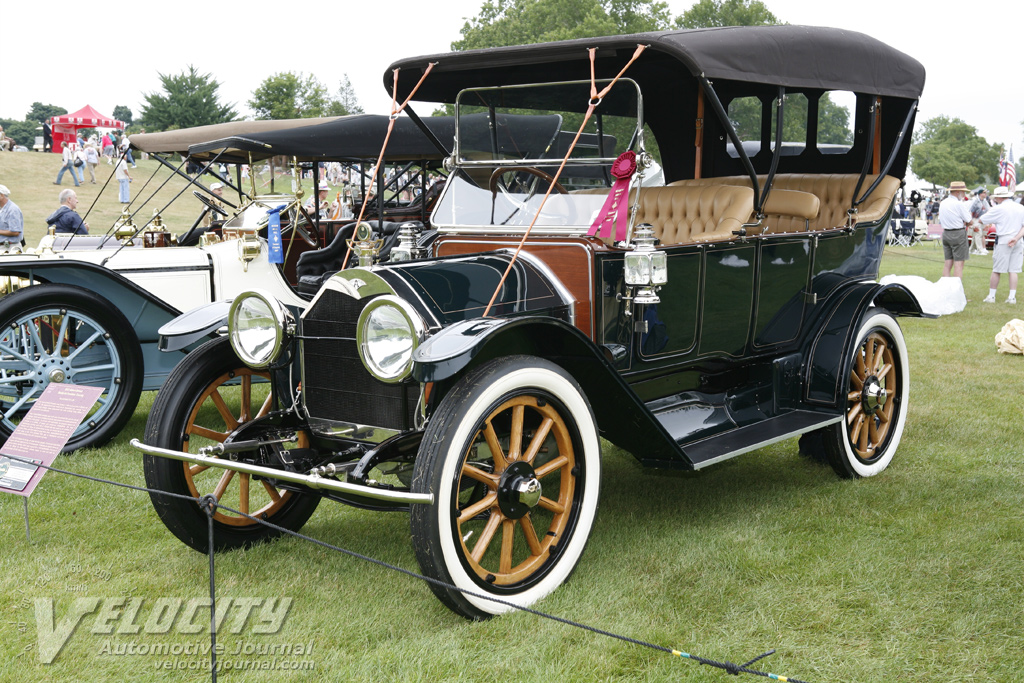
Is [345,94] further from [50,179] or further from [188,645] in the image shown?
[188,645]

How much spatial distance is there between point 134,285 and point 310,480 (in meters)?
3.62

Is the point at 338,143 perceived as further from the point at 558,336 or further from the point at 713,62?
the point at 558,336

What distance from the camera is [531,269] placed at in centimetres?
352


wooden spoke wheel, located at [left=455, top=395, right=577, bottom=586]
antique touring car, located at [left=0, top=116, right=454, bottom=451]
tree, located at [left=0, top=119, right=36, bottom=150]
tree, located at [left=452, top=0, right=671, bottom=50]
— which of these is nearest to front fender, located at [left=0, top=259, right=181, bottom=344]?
antique touring car, located at [left=0, top=116, right=454, bottom=451]

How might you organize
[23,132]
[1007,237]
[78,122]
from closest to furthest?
[1007,237] < [78,122] < [23,132]

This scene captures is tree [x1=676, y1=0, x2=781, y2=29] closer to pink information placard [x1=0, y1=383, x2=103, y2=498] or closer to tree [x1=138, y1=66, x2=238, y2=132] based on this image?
tree [x1=138, y1=66, x2=238, y2=132]

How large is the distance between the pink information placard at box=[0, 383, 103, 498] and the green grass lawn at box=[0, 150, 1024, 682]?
0.34 m

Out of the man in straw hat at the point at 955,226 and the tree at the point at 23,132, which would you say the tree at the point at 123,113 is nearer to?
the tree at the point at 23,132

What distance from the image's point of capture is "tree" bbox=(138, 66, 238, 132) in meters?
49.0

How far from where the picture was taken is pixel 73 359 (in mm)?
5387

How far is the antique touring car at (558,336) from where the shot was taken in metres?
2.93

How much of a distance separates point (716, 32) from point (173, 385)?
2641 mm

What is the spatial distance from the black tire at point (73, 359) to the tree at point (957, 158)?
236 feet

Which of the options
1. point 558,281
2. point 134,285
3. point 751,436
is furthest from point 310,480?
point 134,285
